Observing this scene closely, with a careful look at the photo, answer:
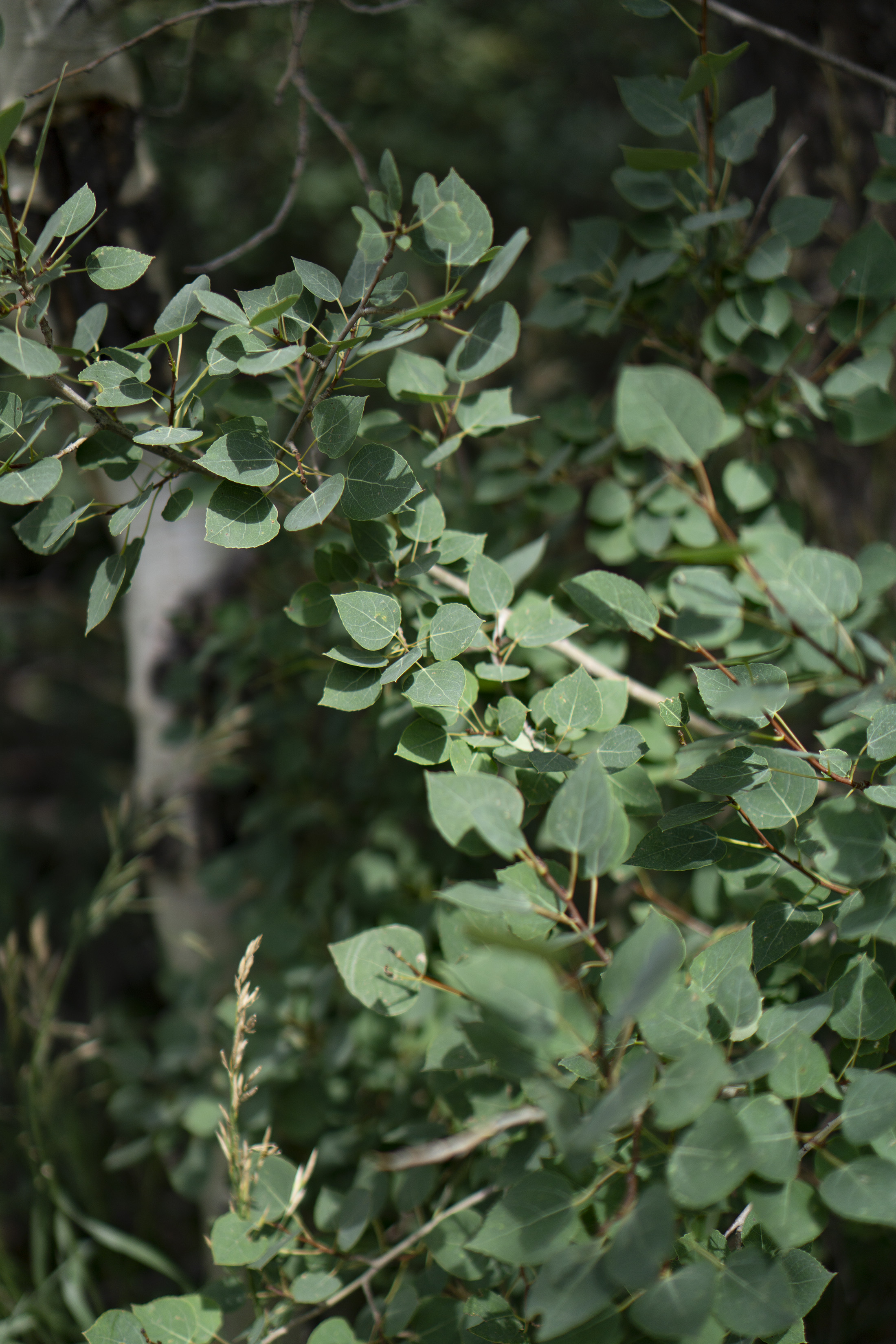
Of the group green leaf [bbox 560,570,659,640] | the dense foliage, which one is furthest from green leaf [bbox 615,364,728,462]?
green leaf [bbox 560,570,659,640]

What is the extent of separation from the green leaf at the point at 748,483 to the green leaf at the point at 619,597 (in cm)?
23

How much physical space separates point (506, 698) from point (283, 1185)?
1.18 ft

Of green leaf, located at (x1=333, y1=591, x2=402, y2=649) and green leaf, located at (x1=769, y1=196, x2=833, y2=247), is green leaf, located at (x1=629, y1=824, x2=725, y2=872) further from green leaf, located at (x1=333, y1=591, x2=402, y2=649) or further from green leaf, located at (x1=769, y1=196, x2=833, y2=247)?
green leaf, located at (x1=769, y1=196, x2=833, y2=247)

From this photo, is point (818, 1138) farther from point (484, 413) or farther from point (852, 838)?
point (484, 413)

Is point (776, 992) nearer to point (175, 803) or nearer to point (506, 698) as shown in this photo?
point (506, 698)

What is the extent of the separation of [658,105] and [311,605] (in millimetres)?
492

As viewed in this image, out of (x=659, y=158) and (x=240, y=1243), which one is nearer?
(x=240, y=1243)

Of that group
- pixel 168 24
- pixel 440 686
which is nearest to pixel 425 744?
pixel 440 686

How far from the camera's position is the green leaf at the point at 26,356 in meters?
0.42

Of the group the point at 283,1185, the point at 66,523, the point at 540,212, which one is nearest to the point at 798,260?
the point at 66,523

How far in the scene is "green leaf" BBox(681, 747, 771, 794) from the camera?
1.51 feet

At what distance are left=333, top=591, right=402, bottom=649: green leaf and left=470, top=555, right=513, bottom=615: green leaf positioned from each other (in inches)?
2.5

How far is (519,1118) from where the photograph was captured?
475 mm

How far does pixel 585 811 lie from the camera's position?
1.32 feet
